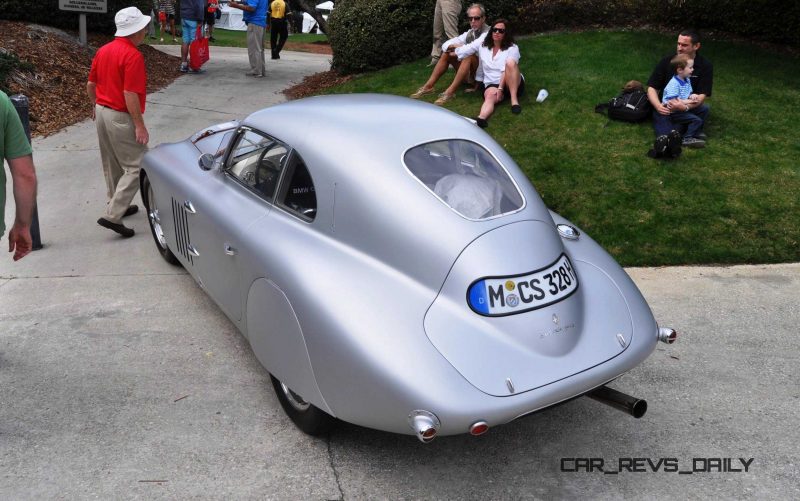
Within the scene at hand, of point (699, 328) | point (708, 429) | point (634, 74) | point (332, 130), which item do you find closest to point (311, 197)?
point (332, 130)

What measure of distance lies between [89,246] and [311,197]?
347 centimetres

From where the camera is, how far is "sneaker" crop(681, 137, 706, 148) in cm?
770

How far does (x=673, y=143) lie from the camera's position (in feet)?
24.1

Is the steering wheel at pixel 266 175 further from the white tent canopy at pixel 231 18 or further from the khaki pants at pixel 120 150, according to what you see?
the white tent canopy at pixel 231 18

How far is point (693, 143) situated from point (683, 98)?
1.67 ft

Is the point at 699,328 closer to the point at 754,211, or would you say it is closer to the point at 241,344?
the point at 754,211

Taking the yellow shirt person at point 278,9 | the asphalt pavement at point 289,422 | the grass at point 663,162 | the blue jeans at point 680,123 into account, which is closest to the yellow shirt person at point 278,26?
the yellow shirt person at point 278,9

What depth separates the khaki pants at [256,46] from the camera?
13762mm

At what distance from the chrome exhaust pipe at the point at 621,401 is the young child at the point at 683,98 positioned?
5.01 meters

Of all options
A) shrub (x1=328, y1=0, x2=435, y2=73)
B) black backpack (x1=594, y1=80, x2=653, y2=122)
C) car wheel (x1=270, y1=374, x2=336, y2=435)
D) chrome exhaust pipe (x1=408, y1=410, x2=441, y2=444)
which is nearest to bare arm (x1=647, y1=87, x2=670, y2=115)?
black backpack (x1=594, y1=80, x2=653, y2=122)

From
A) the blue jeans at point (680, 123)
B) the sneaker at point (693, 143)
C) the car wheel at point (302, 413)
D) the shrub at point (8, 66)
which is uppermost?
the blue jeans at point (680, 123)

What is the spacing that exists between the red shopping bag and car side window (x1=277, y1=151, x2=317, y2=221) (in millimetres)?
10860

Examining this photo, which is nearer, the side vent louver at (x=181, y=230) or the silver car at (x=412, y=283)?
the silver car at (x=412, y=283)

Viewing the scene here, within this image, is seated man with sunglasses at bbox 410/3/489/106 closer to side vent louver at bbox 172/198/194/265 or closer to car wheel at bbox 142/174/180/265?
car wheel at bbox 142/174/180/265
